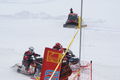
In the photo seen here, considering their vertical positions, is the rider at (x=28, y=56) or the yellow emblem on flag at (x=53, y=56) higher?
the yellow emblem on flag at (x=53, y=56)

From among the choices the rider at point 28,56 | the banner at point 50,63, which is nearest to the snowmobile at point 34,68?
the rider at point 28,56

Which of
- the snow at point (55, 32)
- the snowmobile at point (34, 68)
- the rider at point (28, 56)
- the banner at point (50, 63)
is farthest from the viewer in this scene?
the snow at point (55, 32)

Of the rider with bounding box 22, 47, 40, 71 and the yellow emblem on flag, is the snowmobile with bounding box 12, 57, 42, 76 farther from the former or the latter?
the yellow emblem on flag

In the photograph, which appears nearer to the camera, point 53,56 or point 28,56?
point 53,56

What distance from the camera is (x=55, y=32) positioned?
11547mm

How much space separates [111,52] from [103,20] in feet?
13.4

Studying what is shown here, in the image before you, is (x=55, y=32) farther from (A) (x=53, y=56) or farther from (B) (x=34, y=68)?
(A) (x=53, y=56)

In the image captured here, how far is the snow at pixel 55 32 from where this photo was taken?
8.62m

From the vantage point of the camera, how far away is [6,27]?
12797 millimetres

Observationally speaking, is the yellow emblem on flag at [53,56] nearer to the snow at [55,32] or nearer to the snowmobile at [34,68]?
the snow at [55,32]

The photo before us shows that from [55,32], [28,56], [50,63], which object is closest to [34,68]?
[28,56]

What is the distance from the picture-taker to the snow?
862cm

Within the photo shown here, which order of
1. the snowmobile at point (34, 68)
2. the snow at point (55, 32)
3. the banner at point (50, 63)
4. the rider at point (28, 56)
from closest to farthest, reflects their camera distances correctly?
the banner at point (50, 63) → the snowmobile at point (34, 68) → the rider at point (28, 56) → the snow at point (55, 32)

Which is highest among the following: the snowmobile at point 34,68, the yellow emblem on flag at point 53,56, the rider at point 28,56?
the yellow emblem on flag at point 53,56
